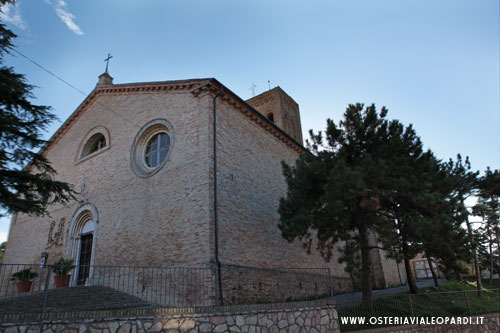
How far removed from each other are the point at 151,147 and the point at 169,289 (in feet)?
19.1

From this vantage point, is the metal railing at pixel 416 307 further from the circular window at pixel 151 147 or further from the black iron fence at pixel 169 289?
the circular window at pixel 151 147

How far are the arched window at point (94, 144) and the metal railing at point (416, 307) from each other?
1279 centimetres

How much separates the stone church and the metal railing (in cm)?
363

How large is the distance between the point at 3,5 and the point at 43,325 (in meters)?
8.51

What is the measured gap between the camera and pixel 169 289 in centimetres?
969

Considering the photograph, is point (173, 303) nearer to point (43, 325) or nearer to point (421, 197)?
point (43, 325)

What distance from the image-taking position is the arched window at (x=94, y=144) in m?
15.8

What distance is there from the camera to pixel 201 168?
10.5 m

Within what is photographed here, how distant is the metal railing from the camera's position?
8.43m


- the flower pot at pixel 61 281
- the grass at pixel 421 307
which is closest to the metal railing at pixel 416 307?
the grass at pixel 421 307

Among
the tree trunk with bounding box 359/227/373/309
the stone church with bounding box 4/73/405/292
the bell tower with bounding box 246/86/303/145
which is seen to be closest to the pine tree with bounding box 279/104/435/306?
the tree trunk with bounding box 359/227/373/309

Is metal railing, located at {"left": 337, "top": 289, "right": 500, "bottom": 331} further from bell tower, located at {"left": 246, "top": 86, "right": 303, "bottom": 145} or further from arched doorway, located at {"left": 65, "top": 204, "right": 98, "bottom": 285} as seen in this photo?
bell tower, located at {"left": 246, "top": 86, "right": 303, "bottom": 145}

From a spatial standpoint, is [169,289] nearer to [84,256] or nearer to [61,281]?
[61,281]

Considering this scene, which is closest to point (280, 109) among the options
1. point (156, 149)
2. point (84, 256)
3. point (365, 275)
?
point (156, 149)
